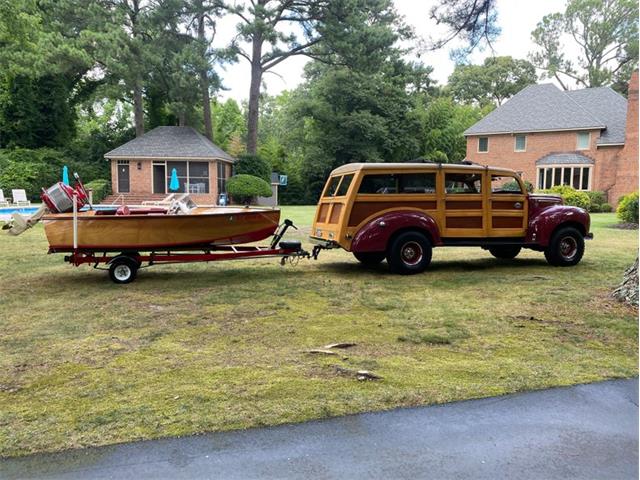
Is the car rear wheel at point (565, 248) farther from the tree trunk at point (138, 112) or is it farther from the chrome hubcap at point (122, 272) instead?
the tree trunk at point (138, 112)

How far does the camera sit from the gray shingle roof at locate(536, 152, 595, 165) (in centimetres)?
3209

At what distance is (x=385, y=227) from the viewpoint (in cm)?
809

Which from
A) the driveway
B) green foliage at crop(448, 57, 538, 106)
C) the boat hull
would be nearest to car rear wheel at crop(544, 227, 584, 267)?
the boat hull

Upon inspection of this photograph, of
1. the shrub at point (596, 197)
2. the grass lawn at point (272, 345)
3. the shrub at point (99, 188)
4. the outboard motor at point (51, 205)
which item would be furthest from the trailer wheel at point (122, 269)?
the shrub at point (596, 197)

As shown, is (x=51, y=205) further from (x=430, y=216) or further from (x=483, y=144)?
(x=483, y=144)

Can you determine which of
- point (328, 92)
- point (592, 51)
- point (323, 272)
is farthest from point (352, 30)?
point (592, 51)

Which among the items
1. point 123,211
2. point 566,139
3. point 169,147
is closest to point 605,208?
point 566,139

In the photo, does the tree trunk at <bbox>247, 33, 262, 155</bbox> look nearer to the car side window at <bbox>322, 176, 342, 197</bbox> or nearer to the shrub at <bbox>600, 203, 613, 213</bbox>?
the shrub at <bbox>600, 203, 613, 213</bbox>

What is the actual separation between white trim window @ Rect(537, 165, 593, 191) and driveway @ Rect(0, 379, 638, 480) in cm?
3262

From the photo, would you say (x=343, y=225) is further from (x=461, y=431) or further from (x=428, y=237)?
(x=461, y=431)

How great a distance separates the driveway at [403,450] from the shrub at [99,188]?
96.3ft

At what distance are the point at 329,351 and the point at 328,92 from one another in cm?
3542

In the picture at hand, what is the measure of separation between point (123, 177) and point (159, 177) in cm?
220

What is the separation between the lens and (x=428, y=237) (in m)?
8.38
